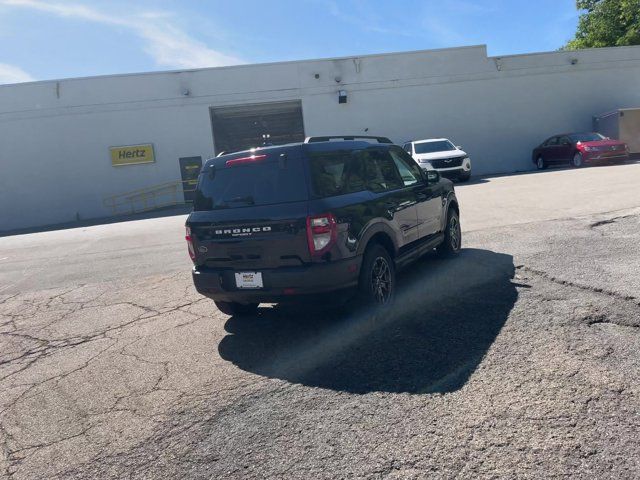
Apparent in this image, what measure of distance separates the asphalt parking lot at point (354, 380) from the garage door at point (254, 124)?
2097cm

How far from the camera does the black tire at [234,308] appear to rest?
19.0 feet

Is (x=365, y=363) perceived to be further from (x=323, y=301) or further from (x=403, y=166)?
(x=403, y=166)

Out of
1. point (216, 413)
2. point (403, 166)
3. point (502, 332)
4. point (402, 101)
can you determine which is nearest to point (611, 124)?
point (402, 101)

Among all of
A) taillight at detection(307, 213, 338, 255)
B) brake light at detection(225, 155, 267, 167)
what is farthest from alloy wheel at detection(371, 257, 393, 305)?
brake light at detection(225, 155, 267, 167)

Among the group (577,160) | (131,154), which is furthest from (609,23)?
(131,154)

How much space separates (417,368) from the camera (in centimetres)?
410

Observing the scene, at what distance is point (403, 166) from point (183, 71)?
21661mm

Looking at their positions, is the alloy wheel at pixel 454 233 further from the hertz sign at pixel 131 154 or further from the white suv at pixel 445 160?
the hertz sign at pixel 131 154

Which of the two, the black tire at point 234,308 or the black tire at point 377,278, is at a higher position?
the black tire at point 377,278

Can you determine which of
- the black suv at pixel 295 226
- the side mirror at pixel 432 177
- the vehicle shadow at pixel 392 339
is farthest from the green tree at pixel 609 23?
the black suv at pixel 295 226

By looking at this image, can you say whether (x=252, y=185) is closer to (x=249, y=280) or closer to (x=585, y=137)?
(x=249, y=280)

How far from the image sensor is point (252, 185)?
510 cm

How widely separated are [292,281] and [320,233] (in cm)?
51

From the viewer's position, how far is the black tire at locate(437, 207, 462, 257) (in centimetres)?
764
